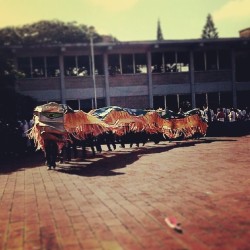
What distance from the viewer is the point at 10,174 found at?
1014cm

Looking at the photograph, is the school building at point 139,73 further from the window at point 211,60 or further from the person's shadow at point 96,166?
the person's shadow at point 96,166

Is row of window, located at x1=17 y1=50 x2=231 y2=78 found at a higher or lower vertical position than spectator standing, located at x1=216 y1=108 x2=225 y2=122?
higher

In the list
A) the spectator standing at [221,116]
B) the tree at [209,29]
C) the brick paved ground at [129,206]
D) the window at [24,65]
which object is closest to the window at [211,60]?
the spectator standing at [221,116]

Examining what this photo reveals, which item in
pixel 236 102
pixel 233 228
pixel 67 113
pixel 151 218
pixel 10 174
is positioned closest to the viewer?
pixel 233 228

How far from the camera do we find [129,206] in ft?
18.7

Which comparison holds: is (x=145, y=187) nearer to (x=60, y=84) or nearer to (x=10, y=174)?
(x=10, y=174)

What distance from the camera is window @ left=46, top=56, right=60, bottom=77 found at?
1045 inches

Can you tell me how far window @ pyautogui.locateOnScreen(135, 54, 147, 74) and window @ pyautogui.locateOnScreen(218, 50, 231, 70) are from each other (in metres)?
6.69

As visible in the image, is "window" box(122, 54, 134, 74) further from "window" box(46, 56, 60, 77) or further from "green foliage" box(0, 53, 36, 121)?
"green foliage" box(0, 53, 36, 121)

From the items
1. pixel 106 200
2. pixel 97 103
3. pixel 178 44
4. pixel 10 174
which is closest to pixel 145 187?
pixel 106 200

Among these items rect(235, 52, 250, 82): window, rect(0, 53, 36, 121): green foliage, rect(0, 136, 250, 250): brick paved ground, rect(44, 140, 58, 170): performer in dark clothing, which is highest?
rect(235, 52, 250, 82): window

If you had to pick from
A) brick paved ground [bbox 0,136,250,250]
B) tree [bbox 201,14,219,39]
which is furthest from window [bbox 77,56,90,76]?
tree [bbox 201,14,219,39]

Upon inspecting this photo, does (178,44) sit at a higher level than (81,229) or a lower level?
higher

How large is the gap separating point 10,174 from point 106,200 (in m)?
5.06
